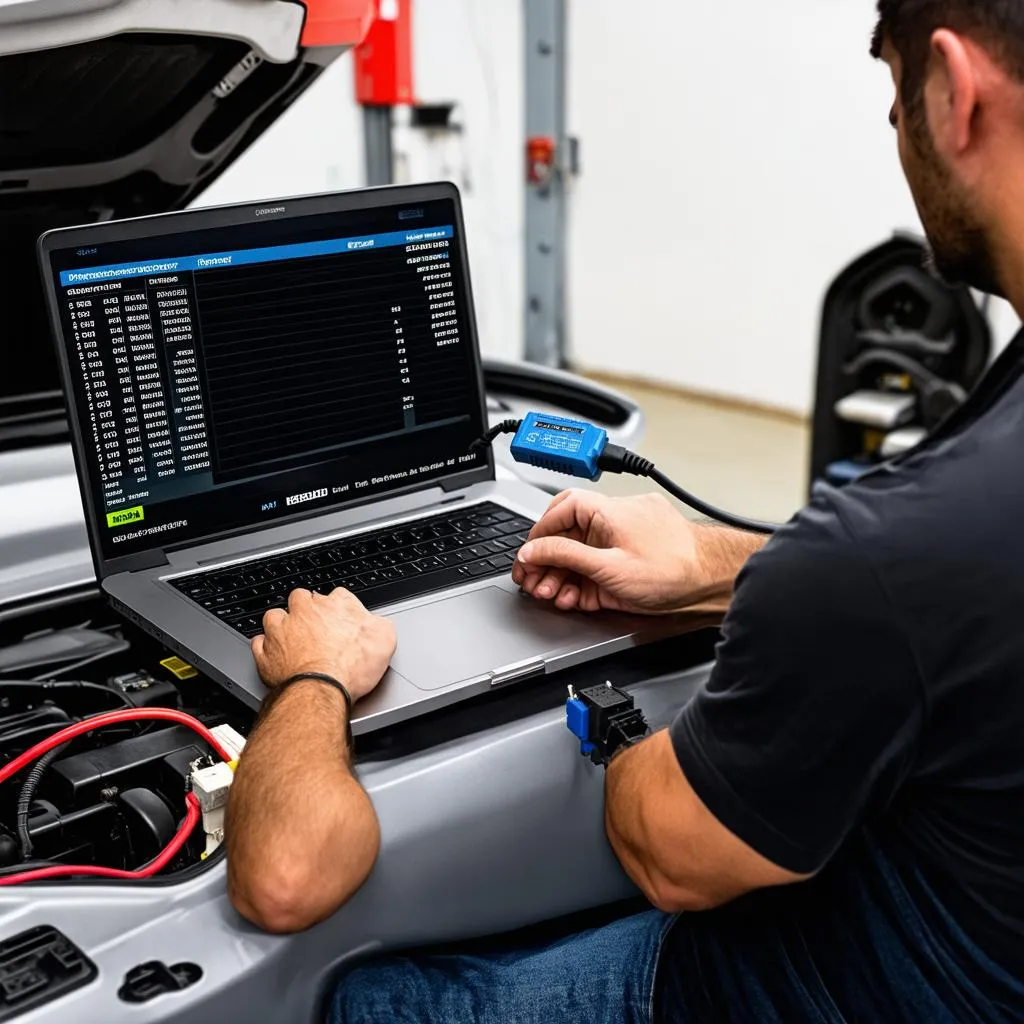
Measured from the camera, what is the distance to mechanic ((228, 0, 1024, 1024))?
2.18ft

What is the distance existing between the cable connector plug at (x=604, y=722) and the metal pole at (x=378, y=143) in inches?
114

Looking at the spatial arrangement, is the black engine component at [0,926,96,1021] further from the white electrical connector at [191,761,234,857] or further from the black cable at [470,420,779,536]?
the black cable at [470,420,779,536]

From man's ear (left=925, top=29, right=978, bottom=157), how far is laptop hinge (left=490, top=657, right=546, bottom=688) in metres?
0.49

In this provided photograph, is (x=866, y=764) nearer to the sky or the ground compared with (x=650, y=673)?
nearer to the sky

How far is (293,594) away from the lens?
1.01m

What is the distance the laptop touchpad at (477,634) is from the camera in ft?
3.17

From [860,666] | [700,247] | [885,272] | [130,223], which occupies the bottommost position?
[700,247]

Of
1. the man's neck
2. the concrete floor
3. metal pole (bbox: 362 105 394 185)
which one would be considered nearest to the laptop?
the man's neck

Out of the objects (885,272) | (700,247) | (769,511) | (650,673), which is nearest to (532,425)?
(650,673)

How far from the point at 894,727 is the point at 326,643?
0.44 meters

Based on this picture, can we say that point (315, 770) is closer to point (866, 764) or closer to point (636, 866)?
point (636, 866)

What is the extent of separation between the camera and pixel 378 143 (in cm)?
362

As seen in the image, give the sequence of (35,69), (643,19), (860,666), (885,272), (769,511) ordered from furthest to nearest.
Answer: (643,19) → (769,511) → (885,272) → (35,69) → (860,666)

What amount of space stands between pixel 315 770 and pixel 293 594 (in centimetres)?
23
